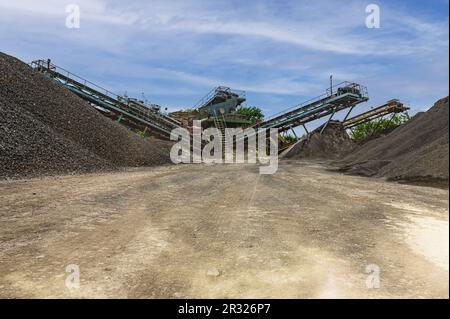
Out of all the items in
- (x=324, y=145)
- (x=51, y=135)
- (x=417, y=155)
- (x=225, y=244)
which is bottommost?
(x=225, y=244)

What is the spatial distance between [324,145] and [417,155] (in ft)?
79.3

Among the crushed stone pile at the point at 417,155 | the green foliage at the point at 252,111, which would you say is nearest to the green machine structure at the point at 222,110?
the green foliage at the point at 252,111

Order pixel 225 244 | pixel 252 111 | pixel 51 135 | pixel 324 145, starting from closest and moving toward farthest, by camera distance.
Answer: pixel 225 244 < pixel 51 135 < pixel 324 145 < pixel 252 111

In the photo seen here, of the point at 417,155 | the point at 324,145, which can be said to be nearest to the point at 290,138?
the point at 324,145

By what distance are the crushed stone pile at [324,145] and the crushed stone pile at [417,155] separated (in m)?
12.5

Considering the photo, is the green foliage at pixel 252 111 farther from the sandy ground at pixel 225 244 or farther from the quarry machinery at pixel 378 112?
the sandy ground at pixel 225 244

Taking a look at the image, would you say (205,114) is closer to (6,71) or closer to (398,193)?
(6,71)

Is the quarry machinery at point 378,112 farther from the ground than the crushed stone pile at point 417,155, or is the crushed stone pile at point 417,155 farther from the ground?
the quarry machinery at point 378,112

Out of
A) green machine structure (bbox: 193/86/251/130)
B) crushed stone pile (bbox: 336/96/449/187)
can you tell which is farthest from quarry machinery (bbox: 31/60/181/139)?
crushed stone pile (bbox: 336/96/449/187)

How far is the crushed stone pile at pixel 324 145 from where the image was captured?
37.0 metres

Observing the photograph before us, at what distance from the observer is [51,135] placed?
19391 millimetres

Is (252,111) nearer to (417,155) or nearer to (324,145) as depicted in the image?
(324,145)

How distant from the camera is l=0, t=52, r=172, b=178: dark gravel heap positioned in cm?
1648
